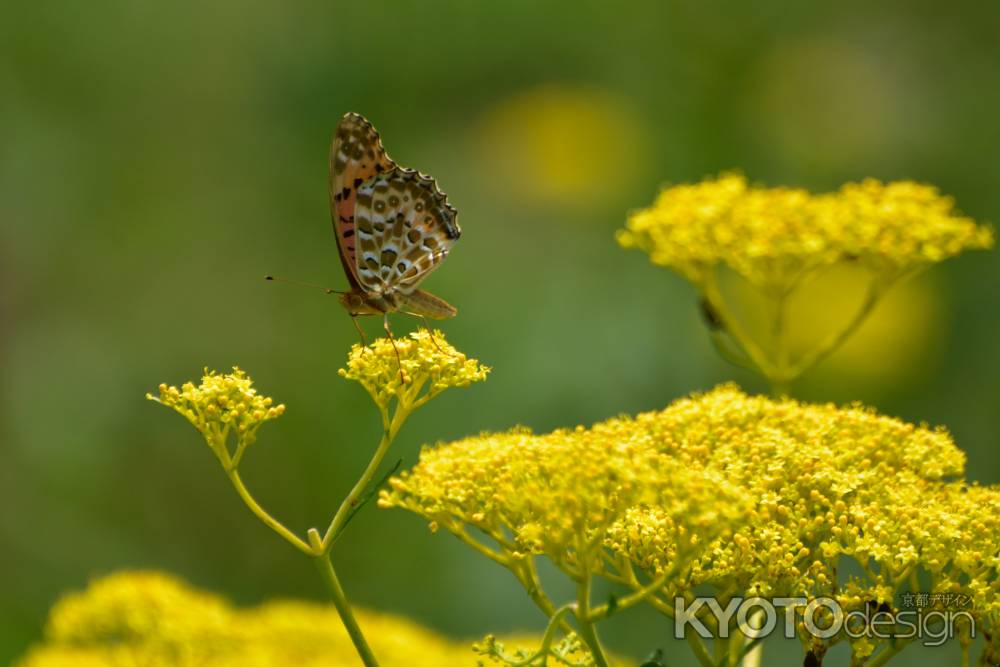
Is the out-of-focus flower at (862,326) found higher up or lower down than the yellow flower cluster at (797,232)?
higher up

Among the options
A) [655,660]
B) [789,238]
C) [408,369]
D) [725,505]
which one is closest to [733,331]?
[789,238]

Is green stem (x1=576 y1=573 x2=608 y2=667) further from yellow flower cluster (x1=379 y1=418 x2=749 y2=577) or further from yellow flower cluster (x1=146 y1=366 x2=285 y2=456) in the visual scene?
yellow flower cluster (x1=146 y1=366 x2=285 y2=456)

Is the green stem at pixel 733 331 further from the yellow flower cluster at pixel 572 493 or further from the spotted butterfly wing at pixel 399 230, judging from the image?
the yellow flower cluster at pixel 572 493

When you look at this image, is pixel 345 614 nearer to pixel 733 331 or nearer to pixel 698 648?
pixel 698 648

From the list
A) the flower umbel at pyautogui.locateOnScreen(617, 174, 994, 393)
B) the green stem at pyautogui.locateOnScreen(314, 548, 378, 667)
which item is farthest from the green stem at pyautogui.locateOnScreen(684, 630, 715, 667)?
the flower umbel at pyautogui.locateOnScreen(617, 174, 994, 393)

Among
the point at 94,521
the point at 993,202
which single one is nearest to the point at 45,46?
the point at 94,521

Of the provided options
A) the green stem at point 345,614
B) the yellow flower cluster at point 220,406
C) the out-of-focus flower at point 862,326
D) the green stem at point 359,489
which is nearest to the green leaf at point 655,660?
the green stem at point 345,614

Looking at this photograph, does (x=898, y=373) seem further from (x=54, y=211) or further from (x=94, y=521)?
(x=54, y=211)
